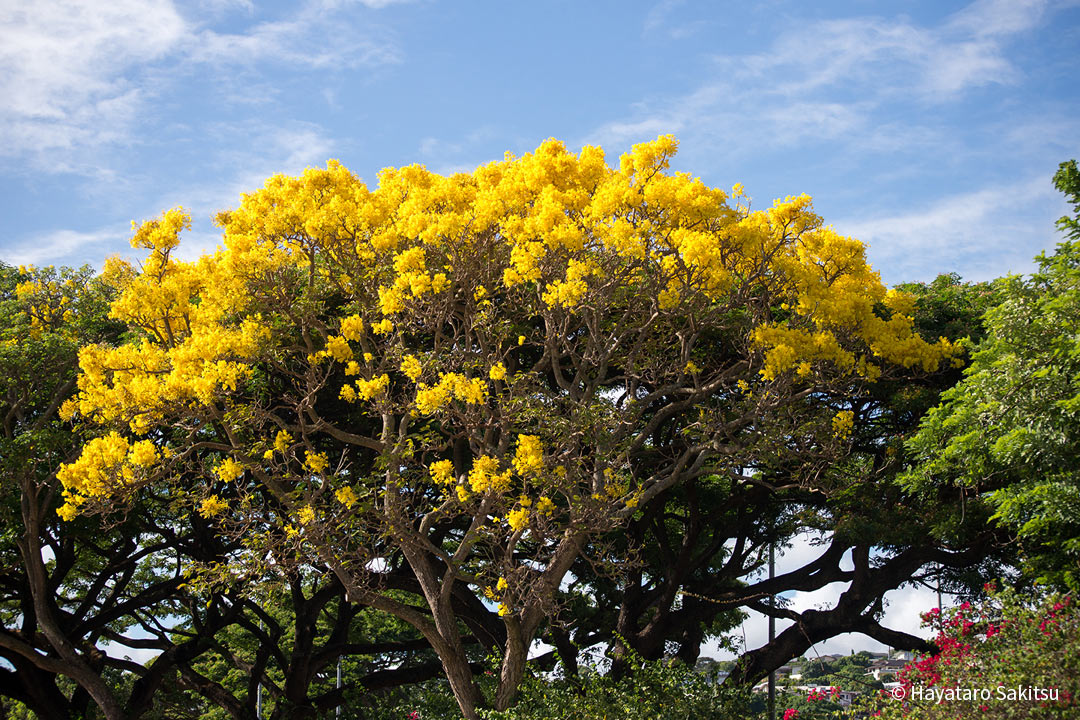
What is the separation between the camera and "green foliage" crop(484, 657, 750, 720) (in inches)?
416

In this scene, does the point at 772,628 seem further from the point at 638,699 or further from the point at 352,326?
the point at 352,326

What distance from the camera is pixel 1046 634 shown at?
8.20m

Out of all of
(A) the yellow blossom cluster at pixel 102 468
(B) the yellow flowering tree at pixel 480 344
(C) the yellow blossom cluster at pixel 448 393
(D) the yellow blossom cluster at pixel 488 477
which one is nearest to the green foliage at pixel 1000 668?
(B) the yellow flowering tree at pixel 480 344

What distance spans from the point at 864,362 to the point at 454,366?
17.1 ft

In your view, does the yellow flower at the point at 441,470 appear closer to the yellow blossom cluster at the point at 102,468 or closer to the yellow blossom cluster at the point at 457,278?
the yellow blossom cluster at the point at 457,278

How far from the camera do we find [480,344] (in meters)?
12.2

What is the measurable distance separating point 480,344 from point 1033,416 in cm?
638

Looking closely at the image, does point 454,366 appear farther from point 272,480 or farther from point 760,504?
point 760,504

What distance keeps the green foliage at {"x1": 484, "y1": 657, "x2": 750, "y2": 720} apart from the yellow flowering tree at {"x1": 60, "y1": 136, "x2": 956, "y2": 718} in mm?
725

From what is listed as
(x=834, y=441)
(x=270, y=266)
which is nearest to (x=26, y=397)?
(x=270, y=266)

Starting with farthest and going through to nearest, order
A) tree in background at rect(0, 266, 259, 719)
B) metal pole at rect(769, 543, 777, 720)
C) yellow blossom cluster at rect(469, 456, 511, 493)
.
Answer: metal pole at rect(769, 543, 777, 720), tree in background at rect(0, 266, 259, 719), yellow blossom cluster at rect(469, 456, 511, 493)

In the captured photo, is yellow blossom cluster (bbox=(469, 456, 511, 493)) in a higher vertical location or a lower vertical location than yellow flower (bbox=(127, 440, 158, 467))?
lower

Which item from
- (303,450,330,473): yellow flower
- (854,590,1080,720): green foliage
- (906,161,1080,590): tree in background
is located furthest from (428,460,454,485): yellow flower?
(906,161,1080,590): tree in background

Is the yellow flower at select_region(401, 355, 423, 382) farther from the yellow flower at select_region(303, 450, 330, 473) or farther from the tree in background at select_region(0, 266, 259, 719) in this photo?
the tree in background at select_region(0, 266, 259, 719)
